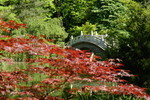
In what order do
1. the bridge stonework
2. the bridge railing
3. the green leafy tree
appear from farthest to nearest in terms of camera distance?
the bridge stonework → the bridge railing → the green leafy tree

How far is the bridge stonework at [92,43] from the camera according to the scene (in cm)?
2364

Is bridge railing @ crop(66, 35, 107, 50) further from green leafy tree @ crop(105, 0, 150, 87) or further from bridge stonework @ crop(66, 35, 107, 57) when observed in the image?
green leafy tree @ crop(105, 0, 150, 87)

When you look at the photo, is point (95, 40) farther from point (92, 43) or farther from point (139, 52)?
point (139, 52)

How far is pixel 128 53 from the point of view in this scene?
36.7 feet

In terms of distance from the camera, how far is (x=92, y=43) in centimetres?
2494

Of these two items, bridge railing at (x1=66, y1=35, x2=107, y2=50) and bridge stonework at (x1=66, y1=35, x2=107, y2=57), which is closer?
bridge railing at (x1=66, y1=35, x2=107, y2=50)

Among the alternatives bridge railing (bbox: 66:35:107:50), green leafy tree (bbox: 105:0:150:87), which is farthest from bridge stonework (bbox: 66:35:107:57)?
green leafy tree (bbox: 105:0:150:87)

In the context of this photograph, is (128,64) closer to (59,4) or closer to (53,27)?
(53,27)

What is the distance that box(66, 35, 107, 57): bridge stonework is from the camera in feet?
77.6

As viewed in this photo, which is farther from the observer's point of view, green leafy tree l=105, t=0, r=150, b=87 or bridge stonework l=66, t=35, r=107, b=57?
bridge stonework l=66, t=35, r=107, b=57

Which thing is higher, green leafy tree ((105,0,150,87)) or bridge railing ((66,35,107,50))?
green leafy tree ((105,0,150,87))

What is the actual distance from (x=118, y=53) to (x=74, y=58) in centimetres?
670

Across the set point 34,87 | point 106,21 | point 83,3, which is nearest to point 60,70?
point 34,87

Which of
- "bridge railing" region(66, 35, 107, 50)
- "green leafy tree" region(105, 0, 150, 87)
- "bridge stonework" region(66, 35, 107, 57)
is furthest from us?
"bridge stonework" region(66, 35, 107, 57)
